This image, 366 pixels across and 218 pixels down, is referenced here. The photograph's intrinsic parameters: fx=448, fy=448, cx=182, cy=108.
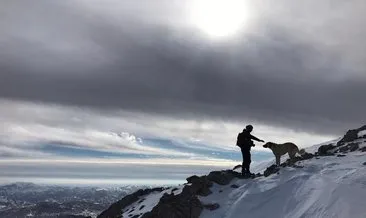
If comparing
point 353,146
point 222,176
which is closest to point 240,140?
point 222,176

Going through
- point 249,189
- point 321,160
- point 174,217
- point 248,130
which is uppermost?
point 248,130

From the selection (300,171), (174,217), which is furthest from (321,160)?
(174,217)

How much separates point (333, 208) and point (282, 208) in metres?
3.13

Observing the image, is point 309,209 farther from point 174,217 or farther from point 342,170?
point 174,217

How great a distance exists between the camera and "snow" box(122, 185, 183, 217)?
34.1 meters

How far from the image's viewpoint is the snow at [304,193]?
2288 centimetres

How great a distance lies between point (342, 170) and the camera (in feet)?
90.3

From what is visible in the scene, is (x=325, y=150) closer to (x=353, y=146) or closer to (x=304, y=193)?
(x=353, y=146)

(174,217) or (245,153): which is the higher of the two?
(245,153)

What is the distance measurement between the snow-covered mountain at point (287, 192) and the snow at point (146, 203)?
0.17m

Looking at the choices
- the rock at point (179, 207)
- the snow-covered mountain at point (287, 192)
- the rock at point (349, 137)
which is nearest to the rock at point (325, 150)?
the snow-covered mountain at point (287, 192)

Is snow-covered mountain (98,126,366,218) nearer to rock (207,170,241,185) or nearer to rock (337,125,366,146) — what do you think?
rock (207,170,241,185)

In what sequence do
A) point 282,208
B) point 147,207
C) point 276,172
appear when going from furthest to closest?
1. point 147,207
2. point 276,172
3. point 282,208

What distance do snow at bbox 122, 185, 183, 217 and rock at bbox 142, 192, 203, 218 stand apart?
303cm
